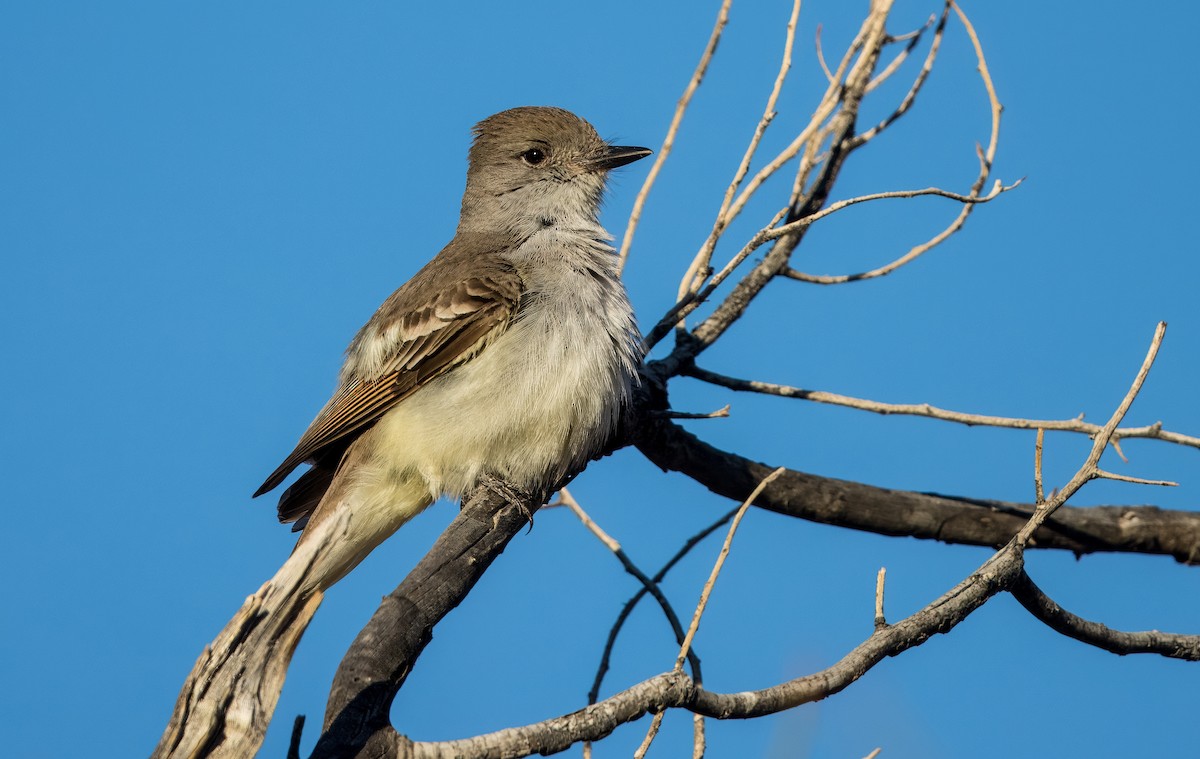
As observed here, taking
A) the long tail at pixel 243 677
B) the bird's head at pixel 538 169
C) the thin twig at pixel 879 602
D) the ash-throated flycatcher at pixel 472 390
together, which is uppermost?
the bird's head at pixel 538 169

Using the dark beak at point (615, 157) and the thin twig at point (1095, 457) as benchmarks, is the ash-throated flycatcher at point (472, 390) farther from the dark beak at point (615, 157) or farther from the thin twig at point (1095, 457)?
the thin twig at point (1095, 457)

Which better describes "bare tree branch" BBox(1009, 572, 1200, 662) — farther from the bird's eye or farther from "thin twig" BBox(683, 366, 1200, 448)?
the bird's eye

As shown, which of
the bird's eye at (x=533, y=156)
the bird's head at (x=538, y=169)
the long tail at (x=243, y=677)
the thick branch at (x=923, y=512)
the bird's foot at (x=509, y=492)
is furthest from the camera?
the bird's eye at (x=533, y=156)

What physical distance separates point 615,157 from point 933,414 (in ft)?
7.71

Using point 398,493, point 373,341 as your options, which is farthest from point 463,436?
point 373,341

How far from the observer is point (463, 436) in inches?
212

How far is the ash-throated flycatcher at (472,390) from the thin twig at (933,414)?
856 mm

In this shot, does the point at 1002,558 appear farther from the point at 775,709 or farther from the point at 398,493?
the point at 398,493

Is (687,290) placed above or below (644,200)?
below

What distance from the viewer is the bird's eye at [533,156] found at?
6742 mm

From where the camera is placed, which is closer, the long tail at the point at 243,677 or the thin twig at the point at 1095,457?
the long tail at the point at 243,677

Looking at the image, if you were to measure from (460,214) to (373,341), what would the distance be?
1469 mm

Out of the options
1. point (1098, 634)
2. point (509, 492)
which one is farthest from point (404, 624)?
point (1098, 634)

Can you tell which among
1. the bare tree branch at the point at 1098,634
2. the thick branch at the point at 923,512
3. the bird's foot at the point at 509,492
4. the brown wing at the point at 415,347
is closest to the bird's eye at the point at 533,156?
the brown wing at the point at 415,347
